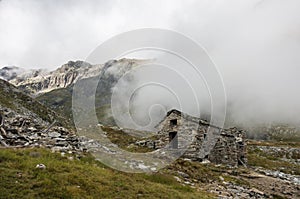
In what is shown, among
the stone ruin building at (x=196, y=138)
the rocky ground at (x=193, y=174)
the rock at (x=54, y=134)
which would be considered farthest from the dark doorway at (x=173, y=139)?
the rock at (x=54, y=134)

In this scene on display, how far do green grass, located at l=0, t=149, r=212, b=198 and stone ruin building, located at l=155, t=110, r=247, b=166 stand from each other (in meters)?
12.7

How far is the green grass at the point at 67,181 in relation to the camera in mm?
12998

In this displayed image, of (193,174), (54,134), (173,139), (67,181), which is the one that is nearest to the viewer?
(67,181)

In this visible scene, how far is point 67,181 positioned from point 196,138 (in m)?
19.4

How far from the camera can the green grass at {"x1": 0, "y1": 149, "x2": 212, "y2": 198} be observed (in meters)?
13.0

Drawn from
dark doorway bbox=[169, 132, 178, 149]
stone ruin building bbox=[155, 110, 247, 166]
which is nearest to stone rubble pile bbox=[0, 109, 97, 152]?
dark doorway bbox=[169, 132, 178, 149]

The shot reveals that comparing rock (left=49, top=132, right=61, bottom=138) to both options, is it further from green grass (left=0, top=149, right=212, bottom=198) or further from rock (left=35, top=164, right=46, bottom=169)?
rock (left=35, top=164, right=46, bottom=169)

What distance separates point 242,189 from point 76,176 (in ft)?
40.4

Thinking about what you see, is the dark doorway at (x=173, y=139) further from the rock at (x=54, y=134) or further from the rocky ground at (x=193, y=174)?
the rock at (x=54, y=134)

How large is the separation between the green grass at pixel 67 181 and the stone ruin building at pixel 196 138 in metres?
12.7

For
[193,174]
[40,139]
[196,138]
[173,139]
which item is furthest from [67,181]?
[196,138]

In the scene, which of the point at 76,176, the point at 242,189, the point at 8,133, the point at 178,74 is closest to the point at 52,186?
the point at 76,176

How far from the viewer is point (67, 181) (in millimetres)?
14273

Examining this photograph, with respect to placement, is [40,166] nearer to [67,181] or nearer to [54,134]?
[67,181]
